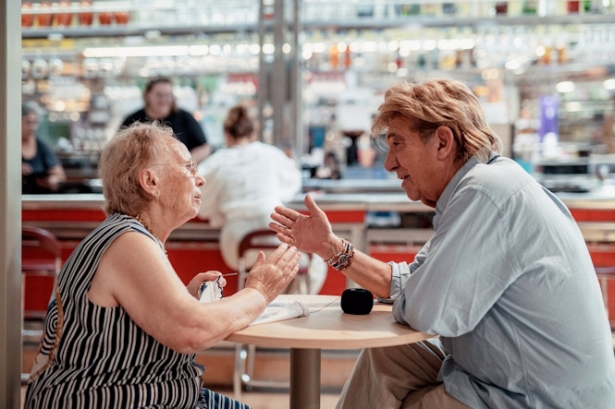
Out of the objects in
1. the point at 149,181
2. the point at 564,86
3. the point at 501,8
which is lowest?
the point at 149,181

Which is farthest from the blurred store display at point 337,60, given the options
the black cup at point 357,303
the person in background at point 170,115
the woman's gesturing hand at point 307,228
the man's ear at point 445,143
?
the black cup at point 357,303

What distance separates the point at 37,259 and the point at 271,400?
89.3 inches

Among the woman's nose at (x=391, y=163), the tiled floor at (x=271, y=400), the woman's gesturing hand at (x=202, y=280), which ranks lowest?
Answer: the tiled floor at (x=271, y=400)

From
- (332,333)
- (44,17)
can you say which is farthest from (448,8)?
(332,333)

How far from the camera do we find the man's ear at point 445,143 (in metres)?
2.17

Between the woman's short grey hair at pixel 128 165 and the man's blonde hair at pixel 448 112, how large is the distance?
70 cm

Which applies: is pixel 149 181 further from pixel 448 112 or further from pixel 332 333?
pixel 448 112

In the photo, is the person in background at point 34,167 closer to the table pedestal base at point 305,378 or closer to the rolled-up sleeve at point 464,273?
the table pedestal base at point 305,378

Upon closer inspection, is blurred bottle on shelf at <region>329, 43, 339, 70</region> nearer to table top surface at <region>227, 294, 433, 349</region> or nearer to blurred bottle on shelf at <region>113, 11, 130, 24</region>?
blurred bottle on shelf at <region>113, 11, 130, 24</region>

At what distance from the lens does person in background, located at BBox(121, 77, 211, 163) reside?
5.71 m

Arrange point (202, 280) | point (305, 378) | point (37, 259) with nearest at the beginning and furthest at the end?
point (305, 378)
point (202, 280)
point (37, 259)

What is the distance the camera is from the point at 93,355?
6.16 ft

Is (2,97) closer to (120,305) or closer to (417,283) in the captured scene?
(120,305)

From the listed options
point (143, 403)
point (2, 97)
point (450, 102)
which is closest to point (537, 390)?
point (450, 102)
